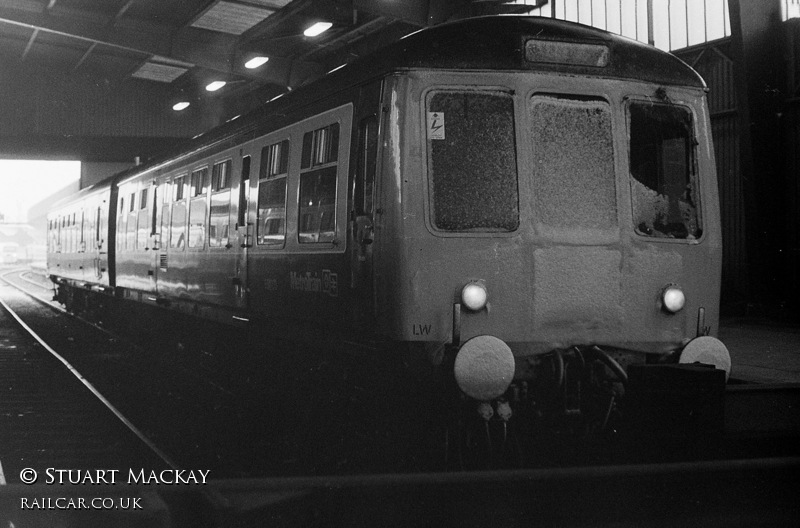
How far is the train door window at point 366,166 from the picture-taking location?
6035 millimetres

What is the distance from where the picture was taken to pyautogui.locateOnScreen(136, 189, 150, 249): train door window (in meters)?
13.3

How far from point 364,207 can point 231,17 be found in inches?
563

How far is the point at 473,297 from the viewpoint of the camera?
18.9ft

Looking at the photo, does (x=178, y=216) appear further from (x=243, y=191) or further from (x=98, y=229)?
(x=98, y=229)

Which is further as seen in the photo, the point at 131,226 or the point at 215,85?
the point at 215,85

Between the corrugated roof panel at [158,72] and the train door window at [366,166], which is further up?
the corrugated roof panel at [158,72]

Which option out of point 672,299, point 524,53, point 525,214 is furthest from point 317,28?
point 672,299

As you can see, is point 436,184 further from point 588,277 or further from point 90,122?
point 90,122

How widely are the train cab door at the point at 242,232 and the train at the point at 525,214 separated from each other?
6.58 feet

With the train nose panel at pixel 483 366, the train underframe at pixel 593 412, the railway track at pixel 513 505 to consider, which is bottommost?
the railway track at pixel 513 505

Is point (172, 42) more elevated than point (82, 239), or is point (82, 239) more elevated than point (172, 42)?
point (172, 42)

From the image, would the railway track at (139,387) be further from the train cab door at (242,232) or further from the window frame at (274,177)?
the window frame at (274,177)

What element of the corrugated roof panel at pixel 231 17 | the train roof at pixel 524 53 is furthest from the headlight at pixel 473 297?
the corrugated roof panel at pixel 231 17

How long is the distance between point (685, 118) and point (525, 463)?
256 cm
